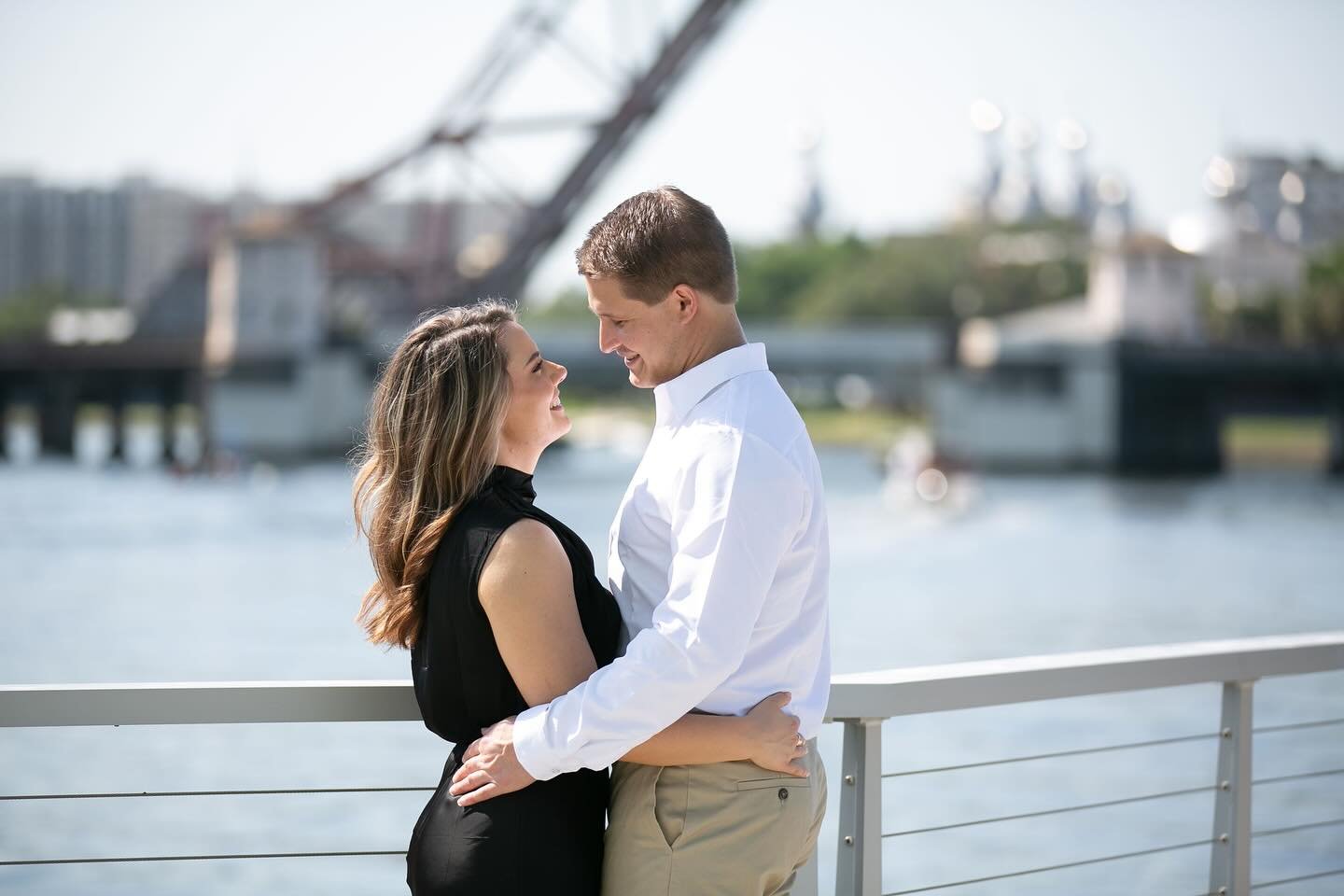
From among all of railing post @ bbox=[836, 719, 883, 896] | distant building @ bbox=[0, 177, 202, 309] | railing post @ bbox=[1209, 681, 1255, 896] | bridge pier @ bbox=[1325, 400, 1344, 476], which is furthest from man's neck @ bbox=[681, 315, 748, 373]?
distant building @ bbox=[0, 177, 202, 309]

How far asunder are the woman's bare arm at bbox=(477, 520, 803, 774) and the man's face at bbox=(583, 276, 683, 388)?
215mm

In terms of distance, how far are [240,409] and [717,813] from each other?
40.5 m

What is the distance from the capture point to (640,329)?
1.61 meters

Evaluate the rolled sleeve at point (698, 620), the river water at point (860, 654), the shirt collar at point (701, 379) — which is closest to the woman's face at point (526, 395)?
the shirt collar at point (701, 379)

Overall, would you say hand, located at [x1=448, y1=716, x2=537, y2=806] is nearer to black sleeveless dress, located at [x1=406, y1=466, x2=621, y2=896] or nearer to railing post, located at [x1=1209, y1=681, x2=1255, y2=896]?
black sleeveless dress, located at [x1=406, y1=466, x2=621, y2=896]

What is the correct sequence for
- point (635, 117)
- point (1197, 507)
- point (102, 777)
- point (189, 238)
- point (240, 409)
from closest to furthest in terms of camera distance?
point (102, 777) → point (635, 117) → point (1197, 507) → point (240, 409) → point (189, 238)

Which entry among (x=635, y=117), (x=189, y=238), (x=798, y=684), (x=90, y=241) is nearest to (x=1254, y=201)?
(x=189, y=238)

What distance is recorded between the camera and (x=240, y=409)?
→ 40438 mm

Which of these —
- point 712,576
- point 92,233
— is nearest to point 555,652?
point 712,576

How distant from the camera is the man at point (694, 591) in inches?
58.2

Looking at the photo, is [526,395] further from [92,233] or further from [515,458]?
[92,233]

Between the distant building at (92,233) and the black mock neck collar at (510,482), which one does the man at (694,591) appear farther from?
the distant building at (92,233)

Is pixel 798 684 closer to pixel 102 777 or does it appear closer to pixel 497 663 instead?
pixel 497 663

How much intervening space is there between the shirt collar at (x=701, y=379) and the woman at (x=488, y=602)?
13 centimetres
